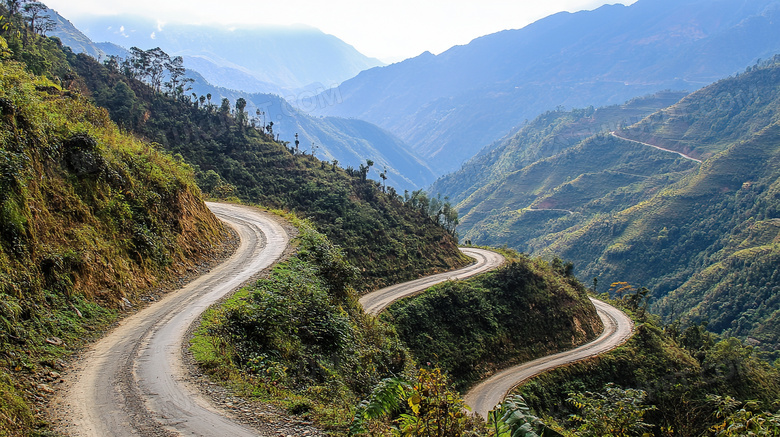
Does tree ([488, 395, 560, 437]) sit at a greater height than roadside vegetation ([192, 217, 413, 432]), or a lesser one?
greater

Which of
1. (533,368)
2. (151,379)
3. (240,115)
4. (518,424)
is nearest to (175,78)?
(240,115)

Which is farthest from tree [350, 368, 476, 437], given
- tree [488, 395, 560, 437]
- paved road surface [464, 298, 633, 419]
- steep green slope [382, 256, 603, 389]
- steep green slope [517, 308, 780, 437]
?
steep green slope [517, 308, 780, 437]

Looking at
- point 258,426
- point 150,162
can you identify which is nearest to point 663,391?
point 258,426

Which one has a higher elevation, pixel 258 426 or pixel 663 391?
pixel 258 426

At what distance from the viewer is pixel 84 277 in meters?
12.6

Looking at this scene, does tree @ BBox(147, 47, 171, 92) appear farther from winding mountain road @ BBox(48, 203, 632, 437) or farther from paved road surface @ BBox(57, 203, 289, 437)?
paved road surface @ BBox(57, 203, 289, 437)

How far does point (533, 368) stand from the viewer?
3788 cm

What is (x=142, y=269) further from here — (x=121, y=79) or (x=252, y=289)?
(x=121, y=79)

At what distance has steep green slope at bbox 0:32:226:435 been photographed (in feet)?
30.2

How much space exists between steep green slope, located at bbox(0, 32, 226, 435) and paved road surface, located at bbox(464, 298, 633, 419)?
22.1 meters

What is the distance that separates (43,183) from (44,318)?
5.40 meters

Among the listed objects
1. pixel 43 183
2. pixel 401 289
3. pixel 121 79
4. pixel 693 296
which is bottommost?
pixel 693 296

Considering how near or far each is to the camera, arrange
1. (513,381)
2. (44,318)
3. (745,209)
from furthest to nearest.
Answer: (745,209), (513,381), (44,318)

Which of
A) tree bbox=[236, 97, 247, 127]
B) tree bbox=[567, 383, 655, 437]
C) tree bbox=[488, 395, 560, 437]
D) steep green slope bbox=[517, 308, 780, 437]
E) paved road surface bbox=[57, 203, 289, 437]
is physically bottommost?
steep green slope bbox=[517, 308, 780, 437]
